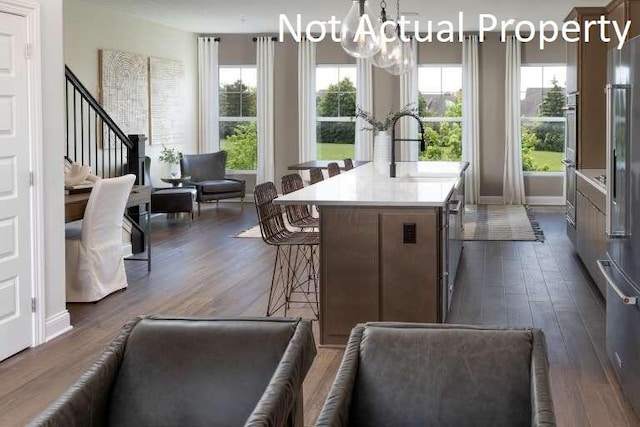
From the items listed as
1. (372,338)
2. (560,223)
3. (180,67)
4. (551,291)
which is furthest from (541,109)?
(372,338)

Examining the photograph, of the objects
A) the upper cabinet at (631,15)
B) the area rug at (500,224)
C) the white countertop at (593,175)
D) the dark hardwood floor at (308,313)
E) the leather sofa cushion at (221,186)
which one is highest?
the upper cabinet at (631,15)

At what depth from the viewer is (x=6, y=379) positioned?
441 cm

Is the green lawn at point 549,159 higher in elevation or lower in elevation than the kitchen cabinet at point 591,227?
higher

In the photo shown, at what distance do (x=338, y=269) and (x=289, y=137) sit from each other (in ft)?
28.7

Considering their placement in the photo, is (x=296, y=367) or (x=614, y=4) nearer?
(x=296, y=367)

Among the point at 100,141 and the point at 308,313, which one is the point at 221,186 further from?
the point at 308,313

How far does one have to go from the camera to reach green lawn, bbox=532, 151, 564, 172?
13.3 metres

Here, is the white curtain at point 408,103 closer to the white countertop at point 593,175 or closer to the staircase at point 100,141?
the staircase at point 100,141

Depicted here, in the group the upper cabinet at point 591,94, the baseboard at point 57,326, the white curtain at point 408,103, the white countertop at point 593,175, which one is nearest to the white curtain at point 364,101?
the white curtain at point 408,103

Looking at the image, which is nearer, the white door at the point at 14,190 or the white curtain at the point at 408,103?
the white door at the point at 14,190

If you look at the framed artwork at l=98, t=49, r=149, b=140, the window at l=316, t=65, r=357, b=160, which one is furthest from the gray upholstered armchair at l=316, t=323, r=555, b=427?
the window at l=316, t=65, r=357, b=160

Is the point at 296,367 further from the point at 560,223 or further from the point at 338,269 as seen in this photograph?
the point at 560,223

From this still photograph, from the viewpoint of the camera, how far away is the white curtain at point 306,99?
519 inches

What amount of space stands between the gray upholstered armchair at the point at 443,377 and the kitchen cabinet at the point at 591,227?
375cm
